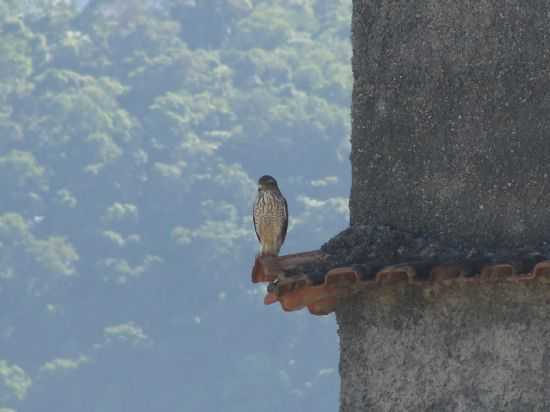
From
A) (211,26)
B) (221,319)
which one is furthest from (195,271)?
(211,26)

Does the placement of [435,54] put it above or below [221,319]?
below

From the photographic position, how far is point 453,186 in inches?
346

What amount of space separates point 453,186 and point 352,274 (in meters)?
0.55

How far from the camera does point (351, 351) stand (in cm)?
888

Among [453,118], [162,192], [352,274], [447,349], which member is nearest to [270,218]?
[453,118]

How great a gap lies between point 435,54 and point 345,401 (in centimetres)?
141

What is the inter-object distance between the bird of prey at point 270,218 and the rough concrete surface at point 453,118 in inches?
61.7

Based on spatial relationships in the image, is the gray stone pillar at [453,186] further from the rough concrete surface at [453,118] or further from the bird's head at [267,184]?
the bird's head at [267,184]

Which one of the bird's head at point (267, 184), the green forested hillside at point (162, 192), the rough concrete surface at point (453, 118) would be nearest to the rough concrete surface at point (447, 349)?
the rough concrete surface at point (453, 118)

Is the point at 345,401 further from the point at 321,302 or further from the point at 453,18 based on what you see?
the point at 453,18

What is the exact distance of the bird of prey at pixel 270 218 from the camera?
10812 millimetres

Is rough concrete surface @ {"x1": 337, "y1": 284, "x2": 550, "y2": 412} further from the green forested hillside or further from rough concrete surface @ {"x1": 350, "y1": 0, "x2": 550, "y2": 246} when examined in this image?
the green forested hillside

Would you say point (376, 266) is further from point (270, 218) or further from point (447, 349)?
point (270, 218)

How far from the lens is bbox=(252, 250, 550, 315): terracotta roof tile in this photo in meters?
8.17
